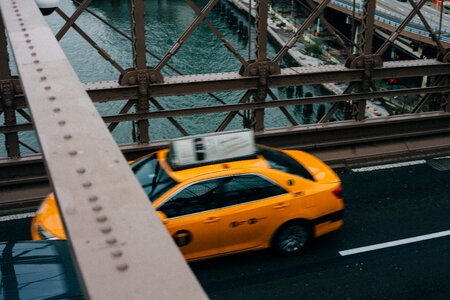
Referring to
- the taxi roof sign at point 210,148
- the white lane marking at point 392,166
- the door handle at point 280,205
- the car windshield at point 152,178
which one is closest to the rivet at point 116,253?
the car windshield at point 152,178

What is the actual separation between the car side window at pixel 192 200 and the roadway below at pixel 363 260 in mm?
867

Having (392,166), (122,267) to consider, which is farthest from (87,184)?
(392,166)

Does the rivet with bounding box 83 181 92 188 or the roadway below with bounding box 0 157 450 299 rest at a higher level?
the rivet with bounding box 83 181 92 188

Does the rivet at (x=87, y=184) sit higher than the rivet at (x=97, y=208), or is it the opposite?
the rivet at (x=87, y=184)

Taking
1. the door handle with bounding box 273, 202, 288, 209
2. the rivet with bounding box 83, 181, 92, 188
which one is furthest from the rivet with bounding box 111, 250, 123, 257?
the door handle with bounding box 273, 202, 288, 209

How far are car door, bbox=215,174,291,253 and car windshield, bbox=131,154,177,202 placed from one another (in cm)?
64

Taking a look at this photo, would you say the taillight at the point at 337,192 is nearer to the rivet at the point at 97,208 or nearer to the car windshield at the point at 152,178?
the car windshield at the point at 152,178

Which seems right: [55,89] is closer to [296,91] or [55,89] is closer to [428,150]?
[428,150]

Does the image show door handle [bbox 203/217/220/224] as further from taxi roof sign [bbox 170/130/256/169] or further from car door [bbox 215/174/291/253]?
taxi roof sign [bbox 170/130/256/169]

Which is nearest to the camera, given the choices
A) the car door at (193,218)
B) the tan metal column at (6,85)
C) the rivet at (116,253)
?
the rivet at (116,253)

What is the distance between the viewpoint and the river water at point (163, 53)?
3256cm

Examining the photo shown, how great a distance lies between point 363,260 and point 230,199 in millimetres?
1912

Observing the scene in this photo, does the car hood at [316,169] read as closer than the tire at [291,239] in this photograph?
No

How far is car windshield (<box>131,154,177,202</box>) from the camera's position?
7828mm
